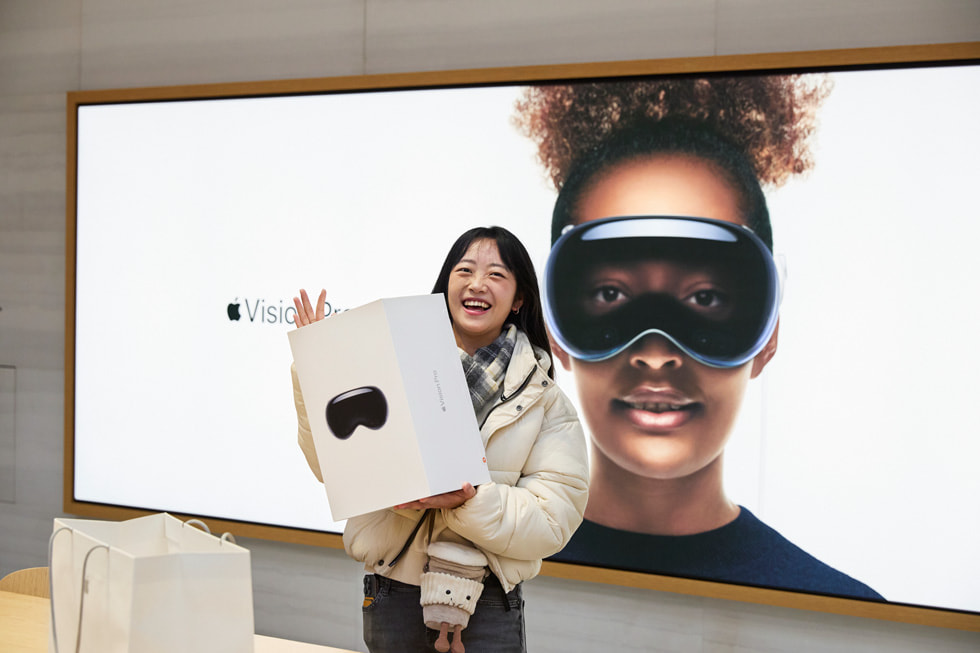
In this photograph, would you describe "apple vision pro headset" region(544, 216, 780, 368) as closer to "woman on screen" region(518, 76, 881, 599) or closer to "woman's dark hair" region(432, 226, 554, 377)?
"woman on screen" region(518, 76, 881, 599)

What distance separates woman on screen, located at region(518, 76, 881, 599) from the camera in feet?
8.23

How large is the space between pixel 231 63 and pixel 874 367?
252 centimetres

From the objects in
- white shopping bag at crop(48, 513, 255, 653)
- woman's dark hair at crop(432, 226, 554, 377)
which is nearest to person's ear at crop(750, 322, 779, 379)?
woman's dark hair at crop(432, 226, 554, 377)

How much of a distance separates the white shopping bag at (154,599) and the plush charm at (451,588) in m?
0.48

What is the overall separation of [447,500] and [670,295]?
4.27 feet

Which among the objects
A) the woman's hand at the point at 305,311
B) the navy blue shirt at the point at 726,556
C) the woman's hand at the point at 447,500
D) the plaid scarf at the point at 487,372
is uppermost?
the woman's hand at the point at 305,311

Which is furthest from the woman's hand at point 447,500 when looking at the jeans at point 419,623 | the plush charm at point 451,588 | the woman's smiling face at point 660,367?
the woman's smiling face at point 660,367

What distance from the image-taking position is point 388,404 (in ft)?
4.88

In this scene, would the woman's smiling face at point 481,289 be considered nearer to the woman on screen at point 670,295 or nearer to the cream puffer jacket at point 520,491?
the cream puffer jacket at point 520,491

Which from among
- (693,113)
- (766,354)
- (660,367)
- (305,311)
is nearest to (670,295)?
(660,367)

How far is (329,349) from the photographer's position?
1.54m

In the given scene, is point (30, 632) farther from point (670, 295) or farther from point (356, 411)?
point (670, 295)

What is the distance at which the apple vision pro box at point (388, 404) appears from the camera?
57.8 inches

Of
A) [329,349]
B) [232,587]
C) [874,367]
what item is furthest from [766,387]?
[232,587]
